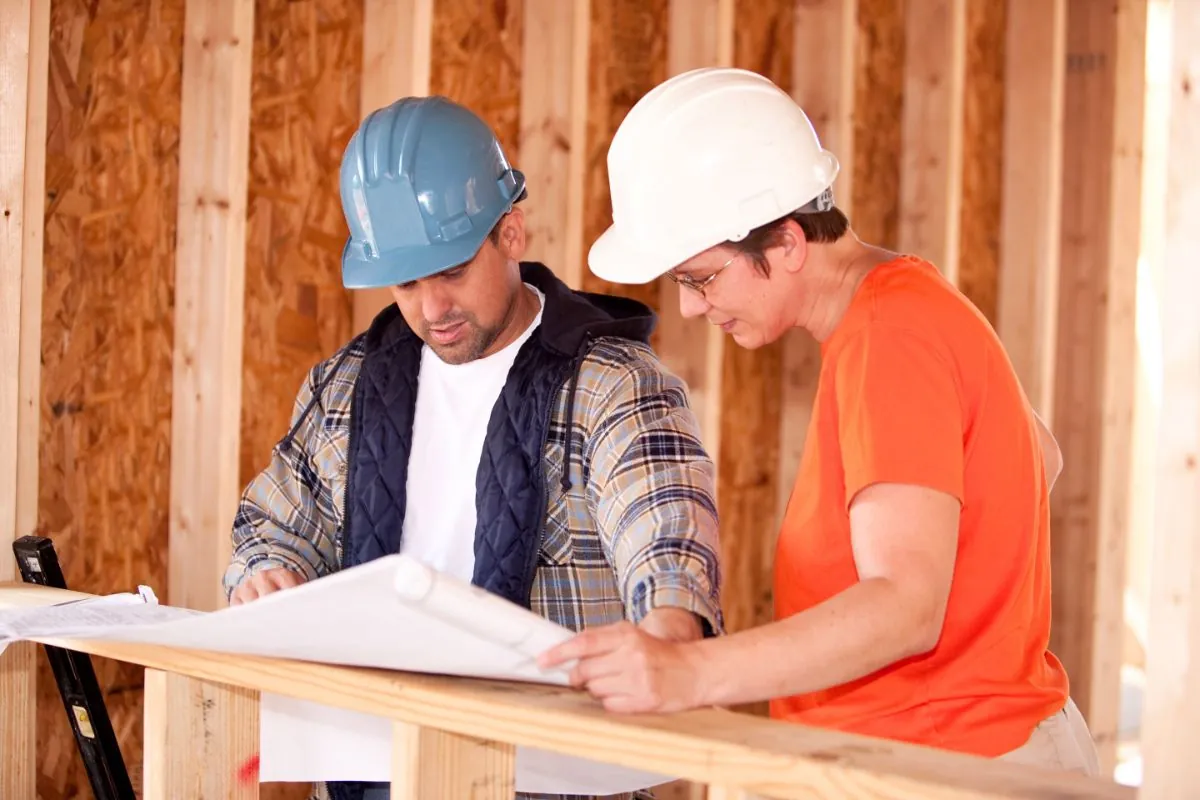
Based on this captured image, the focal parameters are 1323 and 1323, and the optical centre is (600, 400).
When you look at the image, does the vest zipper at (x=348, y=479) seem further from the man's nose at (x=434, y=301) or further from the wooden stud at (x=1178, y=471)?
the wooden stud at (x=1178, y=471)

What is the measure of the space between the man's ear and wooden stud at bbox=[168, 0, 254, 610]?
919mm

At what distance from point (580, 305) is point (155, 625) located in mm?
906

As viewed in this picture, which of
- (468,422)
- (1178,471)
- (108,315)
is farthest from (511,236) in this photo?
(1178,471)

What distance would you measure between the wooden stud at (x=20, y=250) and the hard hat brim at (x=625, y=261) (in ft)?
3.98

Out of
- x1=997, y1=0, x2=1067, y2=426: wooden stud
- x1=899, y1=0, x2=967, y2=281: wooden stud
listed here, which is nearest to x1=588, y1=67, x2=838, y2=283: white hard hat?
x1=899, y1=0, x2=967, y2=281: wooden stud

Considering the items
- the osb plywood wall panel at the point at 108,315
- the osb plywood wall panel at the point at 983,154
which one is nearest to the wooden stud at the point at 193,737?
the osb plywood wall panel at the point at 108,315

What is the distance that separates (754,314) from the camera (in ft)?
5.21

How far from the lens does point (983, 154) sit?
444 centimetres

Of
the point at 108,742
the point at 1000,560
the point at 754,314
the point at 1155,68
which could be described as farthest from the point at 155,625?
the point at 1155,68

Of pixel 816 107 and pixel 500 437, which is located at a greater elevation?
pixel 816 107

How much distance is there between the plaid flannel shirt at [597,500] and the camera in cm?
161

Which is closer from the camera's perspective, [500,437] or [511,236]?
[500,437]

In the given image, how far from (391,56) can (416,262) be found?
122 centimetres

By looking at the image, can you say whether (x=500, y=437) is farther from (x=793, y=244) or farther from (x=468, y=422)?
(x=793, y=244)
